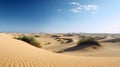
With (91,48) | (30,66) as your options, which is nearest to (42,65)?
(30,66)

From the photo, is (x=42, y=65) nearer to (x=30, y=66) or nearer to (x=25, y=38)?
(x=30, y=66)

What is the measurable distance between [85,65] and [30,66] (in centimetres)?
300

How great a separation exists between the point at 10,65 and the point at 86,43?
19.6m

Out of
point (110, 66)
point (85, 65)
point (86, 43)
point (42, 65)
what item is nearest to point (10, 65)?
point (42, 65)

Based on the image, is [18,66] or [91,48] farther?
[91,48]

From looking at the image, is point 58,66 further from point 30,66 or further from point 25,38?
point 25,38

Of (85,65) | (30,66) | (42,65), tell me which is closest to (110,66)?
(85,65)

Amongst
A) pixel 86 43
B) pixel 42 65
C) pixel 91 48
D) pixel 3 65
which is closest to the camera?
pixel 3 65

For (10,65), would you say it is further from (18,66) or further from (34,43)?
(34,43)

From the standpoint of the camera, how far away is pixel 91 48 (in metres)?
23.6

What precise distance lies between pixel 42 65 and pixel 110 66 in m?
3.67

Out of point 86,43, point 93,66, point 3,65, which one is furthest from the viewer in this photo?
point 86,43

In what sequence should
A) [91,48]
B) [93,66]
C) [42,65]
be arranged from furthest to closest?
[91,48] < [93,66] < [42,65]

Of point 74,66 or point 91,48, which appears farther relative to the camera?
point 91,48
